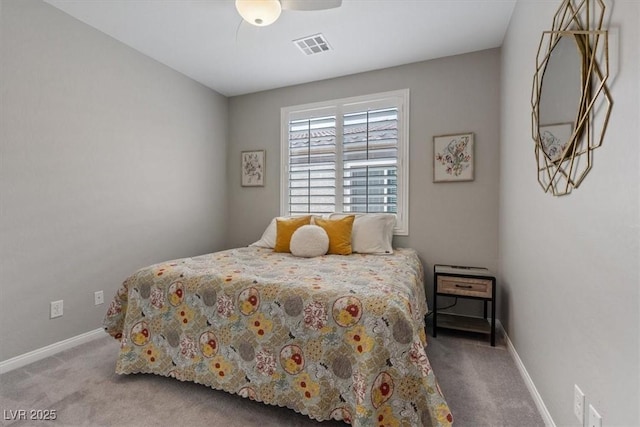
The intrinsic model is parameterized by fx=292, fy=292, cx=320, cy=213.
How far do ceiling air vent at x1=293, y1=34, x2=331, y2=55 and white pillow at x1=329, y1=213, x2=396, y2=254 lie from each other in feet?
5.39

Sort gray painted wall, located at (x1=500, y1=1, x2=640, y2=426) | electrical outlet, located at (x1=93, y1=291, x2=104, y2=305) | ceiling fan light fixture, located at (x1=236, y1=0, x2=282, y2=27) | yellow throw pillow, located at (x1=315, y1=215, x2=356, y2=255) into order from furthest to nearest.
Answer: yellow throw pillow, located at (x1=315, y1=215, x2=356, y2=255), electrical outlet, located at (x1=93, y1=291, x2=104, y2=305), ceiling fan light fixture, located at (x1=236, y1=0, x2=282, y2=27), gray painted wall, located at (x1=500, y1=1, x2=640, y2=426)

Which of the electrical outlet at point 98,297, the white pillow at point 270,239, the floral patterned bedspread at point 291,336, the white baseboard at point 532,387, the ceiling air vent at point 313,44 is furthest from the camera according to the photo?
the white pillow at point 270,239

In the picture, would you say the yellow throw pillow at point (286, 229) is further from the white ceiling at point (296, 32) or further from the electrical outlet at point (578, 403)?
the electrical outlet at point (578, 403)

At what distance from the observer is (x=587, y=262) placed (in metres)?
1.07

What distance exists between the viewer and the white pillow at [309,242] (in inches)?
104

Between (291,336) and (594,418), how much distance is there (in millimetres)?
1213

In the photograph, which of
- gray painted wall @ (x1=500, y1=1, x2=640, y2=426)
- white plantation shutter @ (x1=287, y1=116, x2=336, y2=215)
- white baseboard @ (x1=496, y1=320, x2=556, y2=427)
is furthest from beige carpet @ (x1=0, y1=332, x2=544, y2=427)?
white plantation shutter @ (x1=287, y1=116, x2=336, y2=215)

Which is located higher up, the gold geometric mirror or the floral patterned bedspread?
the gold geometric mirror

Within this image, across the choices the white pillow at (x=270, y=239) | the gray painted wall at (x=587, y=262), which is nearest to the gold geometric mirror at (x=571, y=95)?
the gray painted wall at (x=587, y=262)

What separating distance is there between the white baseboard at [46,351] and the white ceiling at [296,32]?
2578mm

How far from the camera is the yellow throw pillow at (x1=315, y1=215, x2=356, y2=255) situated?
276 cm

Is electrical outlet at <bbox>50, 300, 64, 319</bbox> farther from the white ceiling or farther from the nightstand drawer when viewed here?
the nightstand drawer

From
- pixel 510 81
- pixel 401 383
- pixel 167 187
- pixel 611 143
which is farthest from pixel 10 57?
pixel 510 81

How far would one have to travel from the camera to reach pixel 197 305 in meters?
1.75
